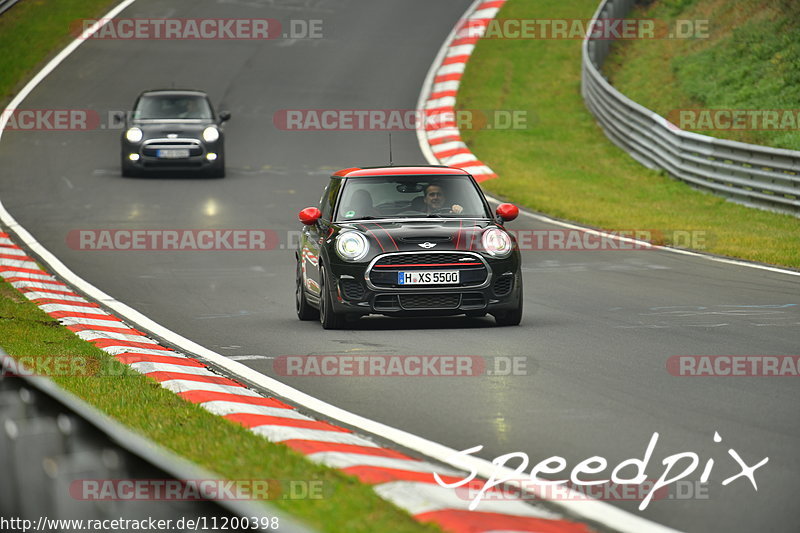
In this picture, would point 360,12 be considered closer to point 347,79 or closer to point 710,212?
point 347,79

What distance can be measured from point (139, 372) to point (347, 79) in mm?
28087

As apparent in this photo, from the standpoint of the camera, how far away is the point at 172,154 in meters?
27.0

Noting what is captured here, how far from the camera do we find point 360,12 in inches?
1780

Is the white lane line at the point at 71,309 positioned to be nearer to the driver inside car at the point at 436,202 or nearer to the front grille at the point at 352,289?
the front grille at the point at 352,289

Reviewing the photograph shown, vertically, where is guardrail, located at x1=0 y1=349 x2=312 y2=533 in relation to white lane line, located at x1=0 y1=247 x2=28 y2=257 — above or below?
above

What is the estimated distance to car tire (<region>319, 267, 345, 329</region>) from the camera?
1216cm

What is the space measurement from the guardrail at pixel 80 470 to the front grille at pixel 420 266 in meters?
6.92

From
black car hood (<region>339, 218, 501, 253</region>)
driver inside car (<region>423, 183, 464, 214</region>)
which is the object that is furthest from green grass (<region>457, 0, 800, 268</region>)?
black car hood (<region>339, 218, 501, 253</region>)

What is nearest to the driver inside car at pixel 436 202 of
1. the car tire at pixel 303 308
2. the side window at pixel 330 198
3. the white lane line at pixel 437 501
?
the side window at pixel 330 198

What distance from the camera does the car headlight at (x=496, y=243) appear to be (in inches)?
478

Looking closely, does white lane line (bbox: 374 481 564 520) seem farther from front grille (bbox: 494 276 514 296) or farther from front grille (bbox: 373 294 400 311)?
front grille (bbox: 494 276 514 296)

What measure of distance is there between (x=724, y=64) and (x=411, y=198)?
2202 centimetres

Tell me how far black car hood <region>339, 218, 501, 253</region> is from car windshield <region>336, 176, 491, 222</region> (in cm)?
28

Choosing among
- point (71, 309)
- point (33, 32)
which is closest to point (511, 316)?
point (71, 309)
